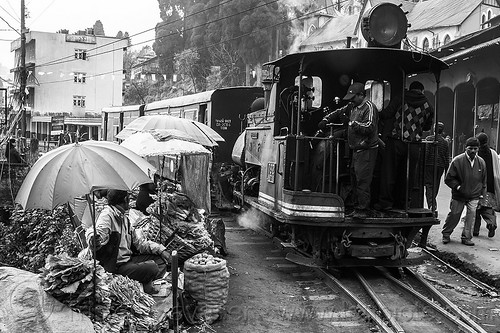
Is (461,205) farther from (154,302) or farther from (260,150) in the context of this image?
(154,302)

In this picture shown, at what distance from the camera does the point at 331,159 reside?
7.60m

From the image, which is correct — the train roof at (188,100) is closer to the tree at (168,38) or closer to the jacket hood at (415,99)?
the jacket hood at (415,99)

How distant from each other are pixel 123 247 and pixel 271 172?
3615 mm

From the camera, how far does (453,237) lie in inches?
396

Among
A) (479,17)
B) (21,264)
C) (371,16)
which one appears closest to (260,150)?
(371,16)

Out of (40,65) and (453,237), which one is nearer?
(453,237)

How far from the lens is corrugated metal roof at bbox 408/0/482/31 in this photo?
3522cm

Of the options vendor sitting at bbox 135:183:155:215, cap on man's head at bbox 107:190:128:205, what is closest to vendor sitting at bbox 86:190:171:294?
cap on man's head at bbox 107:190:128:205

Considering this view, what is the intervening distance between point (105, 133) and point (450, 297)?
2382 centimetres

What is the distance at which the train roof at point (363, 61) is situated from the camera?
7.47 metres

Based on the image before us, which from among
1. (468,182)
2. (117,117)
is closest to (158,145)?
(468,182)

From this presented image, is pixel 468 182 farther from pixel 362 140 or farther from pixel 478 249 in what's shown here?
pixel 362 140

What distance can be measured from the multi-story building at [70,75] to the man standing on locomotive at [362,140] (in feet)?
148

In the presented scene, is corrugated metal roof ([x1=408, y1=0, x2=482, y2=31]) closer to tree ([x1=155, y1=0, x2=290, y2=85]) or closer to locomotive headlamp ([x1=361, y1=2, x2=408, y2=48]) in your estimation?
tree ([x1=155, y1=0, x2=290, y2=85])
